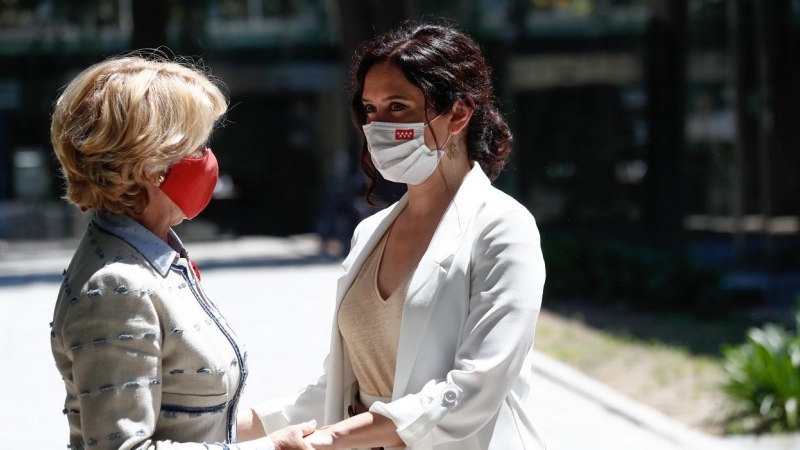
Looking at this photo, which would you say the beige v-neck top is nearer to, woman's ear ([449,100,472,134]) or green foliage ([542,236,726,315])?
woman's ear ([449,100,472,134])

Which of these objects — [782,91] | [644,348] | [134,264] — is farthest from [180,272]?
[782,91]

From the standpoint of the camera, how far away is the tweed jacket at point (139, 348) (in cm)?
206

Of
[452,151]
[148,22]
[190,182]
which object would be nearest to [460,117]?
[452,151]

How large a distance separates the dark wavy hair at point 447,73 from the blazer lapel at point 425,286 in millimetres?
227

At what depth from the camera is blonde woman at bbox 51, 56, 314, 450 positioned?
2.07 metres

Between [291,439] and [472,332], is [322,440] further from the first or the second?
[472,332]

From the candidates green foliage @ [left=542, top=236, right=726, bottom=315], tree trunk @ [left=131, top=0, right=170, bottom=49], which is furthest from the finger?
tree trunk @ [left=131, top=0, right=170, bottom=49]

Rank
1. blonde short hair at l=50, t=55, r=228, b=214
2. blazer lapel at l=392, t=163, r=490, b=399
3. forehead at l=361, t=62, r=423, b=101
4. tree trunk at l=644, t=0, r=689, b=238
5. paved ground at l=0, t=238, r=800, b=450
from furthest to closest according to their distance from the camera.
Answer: tree trunk at l=644, t=0, r=689, b=238, paved ground at l=0, t=238, r=800, b=450, forehead at l=361, t=62, r=423, b=101, blazer lapel at l=392, t=163, r=490, b=399, blonde short hair at l=50, t=55, r=228, b=214

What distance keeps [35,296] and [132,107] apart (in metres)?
11.0

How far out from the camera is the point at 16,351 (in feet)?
28.3

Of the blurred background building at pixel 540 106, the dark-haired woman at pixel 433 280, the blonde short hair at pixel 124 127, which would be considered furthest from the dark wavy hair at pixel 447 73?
the blurred background building at pixel 540 106

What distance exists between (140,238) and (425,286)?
26.0 inches

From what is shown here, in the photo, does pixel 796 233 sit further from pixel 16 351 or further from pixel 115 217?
pixel 115 217

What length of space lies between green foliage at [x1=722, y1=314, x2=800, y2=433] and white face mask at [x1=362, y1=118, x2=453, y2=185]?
17.2 feet
